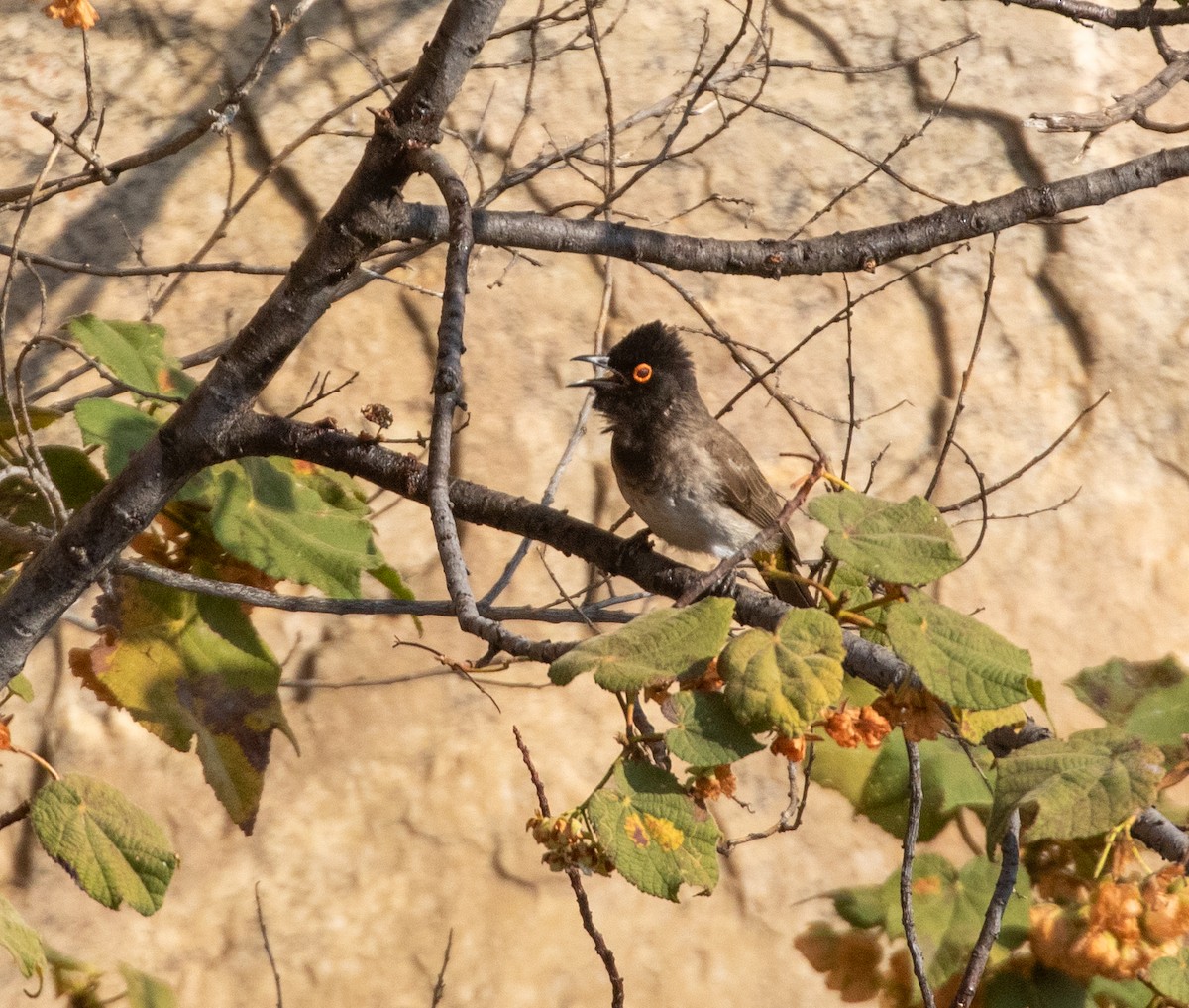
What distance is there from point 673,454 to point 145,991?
1989 millimetres

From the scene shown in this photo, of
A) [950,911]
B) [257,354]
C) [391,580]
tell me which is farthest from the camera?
[950,911]

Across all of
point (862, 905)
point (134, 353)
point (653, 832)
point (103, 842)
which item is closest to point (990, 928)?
point (653, 832)

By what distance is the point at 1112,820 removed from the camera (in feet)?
4.02

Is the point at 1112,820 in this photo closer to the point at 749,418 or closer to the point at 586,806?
the point at 586,806

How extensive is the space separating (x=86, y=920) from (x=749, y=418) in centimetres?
256

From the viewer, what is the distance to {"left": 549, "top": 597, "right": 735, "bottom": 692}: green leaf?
124 cm

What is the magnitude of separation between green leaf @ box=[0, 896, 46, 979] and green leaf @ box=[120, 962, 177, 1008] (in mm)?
1287

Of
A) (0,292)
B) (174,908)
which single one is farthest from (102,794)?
(0,292)

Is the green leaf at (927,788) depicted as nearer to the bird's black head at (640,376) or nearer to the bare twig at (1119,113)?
the bird's black head at (640,376)

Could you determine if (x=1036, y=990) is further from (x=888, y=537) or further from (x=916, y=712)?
(x=888, y=537)

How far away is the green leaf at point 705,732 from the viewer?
4.40 feet

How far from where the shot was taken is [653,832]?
4.57ft

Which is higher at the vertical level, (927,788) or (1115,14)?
(1115,14)

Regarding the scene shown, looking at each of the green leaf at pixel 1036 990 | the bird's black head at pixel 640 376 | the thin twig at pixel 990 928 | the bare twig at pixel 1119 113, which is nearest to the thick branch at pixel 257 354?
the bare twig at pixel 1119 113
